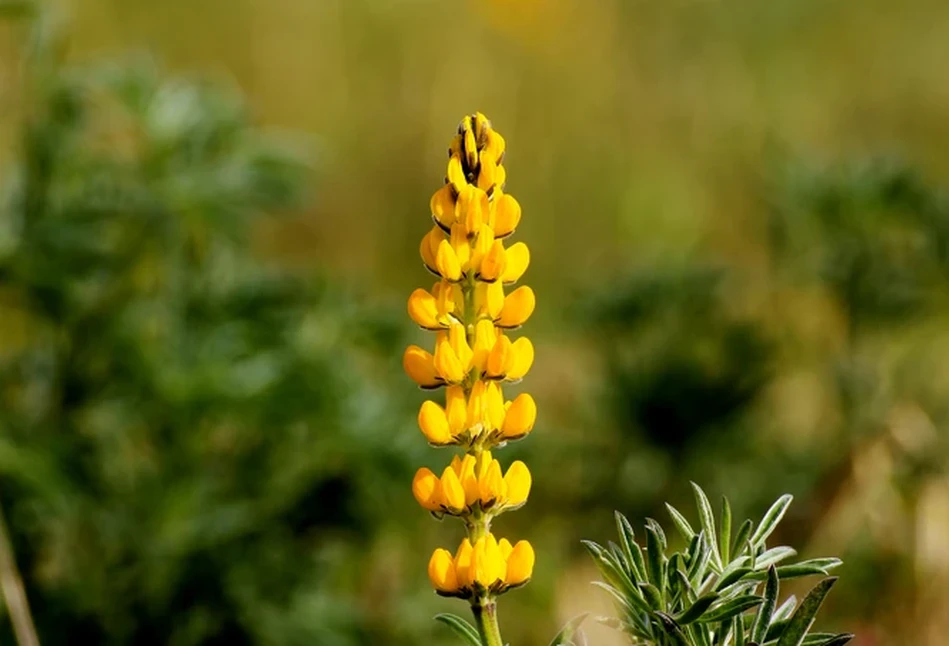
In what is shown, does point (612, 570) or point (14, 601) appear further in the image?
point (14, 601)

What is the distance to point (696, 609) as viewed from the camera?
982 millimetres

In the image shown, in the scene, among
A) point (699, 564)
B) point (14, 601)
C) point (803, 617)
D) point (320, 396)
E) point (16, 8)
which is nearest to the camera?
point (803, 617)

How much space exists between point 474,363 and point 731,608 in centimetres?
29

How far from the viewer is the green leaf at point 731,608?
3.19 feet

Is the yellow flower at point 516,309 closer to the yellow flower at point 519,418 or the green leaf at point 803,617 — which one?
the yellow flower at point 519,418

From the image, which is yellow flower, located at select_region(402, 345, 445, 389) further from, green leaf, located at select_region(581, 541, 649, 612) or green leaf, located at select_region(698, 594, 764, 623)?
green leaf, located at select_region(698, 594, 764, 623)

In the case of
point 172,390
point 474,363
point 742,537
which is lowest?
point 742,537

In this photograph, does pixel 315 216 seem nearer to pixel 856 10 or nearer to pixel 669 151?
pixel 669 151

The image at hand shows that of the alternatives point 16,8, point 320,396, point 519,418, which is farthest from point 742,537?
point 16,8

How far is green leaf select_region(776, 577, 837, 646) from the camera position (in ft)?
3.12

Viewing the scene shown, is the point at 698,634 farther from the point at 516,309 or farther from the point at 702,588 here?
the point at 516,309

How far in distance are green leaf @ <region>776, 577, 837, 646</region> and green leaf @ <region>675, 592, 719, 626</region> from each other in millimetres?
61

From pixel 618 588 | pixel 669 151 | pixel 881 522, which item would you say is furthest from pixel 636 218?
pixel 618 588

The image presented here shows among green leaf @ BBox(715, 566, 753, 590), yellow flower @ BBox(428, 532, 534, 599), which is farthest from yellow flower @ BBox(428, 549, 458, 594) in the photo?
green leaf @ BBox(715, 566, 753, 590)
